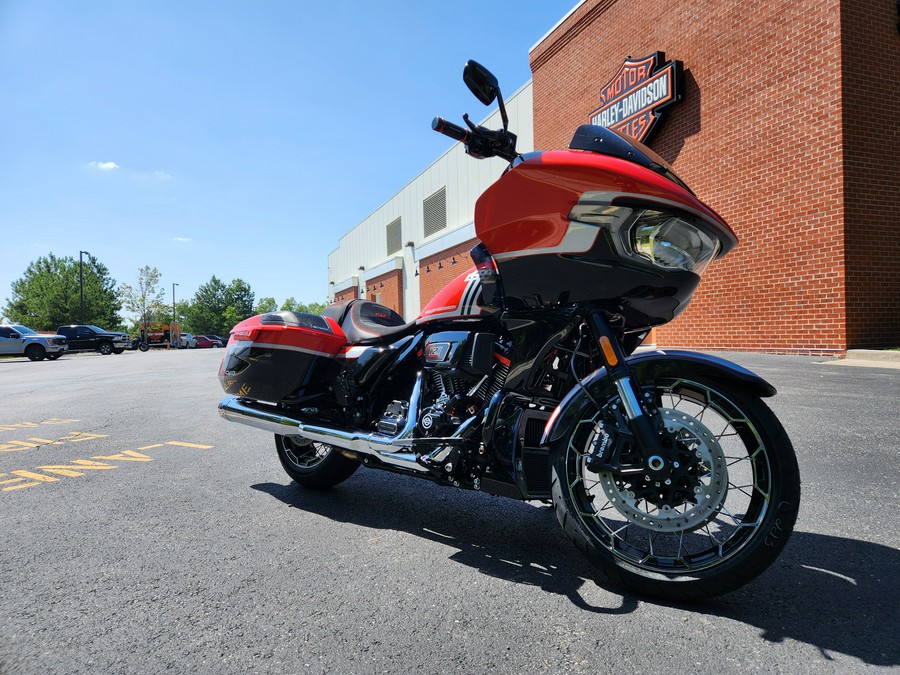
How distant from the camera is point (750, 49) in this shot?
410 inches

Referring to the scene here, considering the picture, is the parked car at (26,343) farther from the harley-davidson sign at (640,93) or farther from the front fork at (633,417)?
the front fork at (633,417)

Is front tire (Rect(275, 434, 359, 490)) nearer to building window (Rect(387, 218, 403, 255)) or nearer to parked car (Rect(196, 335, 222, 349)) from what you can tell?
building window (Rect(387, 218, 403, 255))

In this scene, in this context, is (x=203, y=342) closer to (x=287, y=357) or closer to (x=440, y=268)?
(x=440, y=268)

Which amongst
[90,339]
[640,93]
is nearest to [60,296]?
[90,339]

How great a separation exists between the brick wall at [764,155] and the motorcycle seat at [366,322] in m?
9.36

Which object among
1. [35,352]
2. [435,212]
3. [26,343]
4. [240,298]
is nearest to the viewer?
[26,343]

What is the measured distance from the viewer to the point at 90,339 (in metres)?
30.1

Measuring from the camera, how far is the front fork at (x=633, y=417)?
188 cm

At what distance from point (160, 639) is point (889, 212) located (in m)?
12.3

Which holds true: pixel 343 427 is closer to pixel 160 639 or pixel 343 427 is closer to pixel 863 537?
pixel 160 639

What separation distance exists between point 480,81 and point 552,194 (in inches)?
24.3

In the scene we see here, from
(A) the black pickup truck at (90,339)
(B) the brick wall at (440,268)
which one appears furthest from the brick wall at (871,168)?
(A) the black pickup truck at (90,339)

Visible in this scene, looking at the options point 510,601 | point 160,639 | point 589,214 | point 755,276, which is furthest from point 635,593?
point 755,276

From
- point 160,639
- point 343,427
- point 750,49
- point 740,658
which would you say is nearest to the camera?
point 740,658
